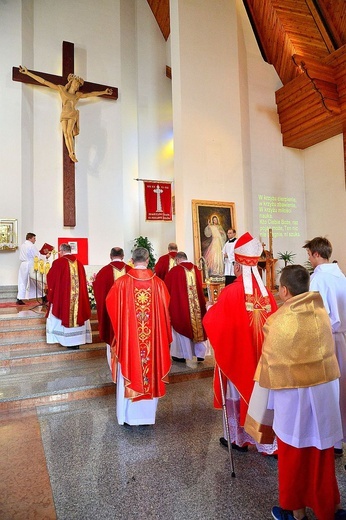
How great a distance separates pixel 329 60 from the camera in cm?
962

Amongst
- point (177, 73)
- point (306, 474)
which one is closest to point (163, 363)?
point (306, 474)

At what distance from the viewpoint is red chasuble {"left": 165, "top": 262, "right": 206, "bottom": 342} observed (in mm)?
5184

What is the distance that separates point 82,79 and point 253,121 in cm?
545

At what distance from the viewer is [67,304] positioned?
5410mm

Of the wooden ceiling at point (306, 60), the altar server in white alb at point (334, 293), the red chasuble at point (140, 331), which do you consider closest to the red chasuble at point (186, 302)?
the red chasuble at point (140, 331)

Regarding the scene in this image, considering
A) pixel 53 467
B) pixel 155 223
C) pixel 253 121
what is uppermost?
pixel 253 121

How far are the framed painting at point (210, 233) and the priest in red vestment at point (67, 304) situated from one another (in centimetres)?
392

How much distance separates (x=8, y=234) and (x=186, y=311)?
21.9 feet

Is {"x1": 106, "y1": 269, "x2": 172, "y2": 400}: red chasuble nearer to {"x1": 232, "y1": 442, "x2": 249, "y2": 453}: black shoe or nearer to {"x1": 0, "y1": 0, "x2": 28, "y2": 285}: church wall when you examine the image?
{"x1": 232, "y1": 442, "x2": 249, "y2": 453}: black shoe

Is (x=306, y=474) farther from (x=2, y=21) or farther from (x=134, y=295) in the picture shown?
(x=2, y=21)

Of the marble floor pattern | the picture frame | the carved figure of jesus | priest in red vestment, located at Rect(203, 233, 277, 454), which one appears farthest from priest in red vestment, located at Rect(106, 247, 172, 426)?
the carved figure of jesus

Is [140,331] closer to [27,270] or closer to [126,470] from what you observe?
[126,470]

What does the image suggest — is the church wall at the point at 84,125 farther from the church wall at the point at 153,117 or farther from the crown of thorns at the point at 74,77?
the crown of thorns at the point at 74,77

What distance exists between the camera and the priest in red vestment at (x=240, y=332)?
2615mm
